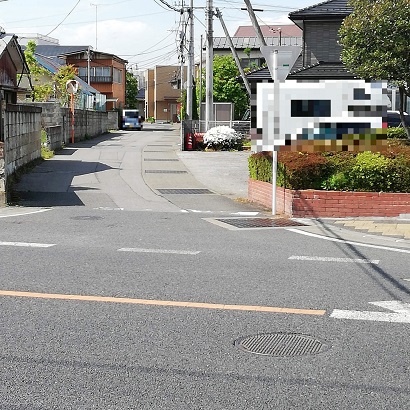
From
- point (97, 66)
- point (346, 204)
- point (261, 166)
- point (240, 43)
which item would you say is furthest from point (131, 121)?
point (346, 204)

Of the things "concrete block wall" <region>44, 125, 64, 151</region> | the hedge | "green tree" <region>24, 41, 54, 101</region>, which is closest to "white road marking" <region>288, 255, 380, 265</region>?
the hedge

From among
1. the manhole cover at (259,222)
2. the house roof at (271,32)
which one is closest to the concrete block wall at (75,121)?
the manhole cover at (259,222)

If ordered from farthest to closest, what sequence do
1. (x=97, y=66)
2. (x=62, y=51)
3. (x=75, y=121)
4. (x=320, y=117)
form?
(x=62, y=51) → (x=97, y=66) → (x=75, y=121) → (x=320, y=117)

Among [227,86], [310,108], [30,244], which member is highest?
[227,86]

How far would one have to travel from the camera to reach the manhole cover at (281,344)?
221 inches

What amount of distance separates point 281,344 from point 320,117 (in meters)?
12.6

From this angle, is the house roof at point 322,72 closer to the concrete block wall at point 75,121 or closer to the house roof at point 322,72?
the house roof at point 322,72

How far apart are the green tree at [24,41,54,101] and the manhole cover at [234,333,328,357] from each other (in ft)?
122

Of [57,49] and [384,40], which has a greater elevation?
[57,49]

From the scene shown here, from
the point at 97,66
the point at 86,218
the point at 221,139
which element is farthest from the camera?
the point at 97,66

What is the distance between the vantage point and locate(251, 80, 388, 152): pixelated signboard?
1538 cm

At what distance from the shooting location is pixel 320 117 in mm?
17766

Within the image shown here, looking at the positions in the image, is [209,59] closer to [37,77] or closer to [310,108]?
[37,77]

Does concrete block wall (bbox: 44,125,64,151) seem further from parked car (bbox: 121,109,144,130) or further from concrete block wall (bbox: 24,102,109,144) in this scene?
parked car (bbox: 121,109,144,130)
